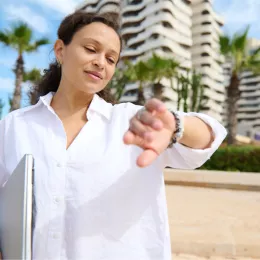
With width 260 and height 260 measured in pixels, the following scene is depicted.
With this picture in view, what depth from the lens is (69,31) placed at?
1341 millimetres

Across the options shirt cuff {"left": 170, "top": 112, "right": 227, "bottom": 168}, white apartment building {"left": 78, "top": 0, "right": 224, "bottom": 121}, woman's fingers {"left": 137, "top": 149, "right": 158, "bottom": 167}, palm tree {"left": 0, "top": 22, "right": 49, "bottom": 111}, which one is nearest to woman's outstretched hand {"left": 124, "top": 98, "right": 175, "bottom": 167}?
woman's fingers {"left": 137, "top": 149, "right": 158, "bottom": 167}

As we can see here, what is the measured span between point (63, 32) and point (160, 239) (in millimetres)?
803

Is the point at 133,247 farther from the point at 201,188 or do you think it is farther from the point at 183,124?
the point at 201,188

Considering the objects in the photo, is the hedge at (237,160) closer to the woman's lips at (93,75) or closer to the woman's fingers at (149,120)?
the woman's lips at (93,75)

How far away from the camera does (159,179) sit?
1150mm

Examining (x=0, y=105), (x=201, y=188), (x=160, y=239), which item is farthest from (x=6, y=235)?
(x=0, y=105)

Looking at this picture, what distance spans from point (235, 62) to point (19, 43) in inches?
437

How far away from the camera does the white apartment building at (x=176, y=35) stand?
157ft

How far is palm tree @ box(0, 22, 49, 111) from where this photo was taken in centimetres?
1841

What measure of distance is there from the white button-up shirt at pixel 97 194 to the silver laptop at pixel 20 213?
13 cm

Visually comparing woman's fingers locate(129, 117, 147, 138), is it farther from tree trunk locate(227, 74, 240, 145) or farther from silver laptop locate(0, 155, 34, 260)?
tree trunk locate(227, 74, 240, 145)

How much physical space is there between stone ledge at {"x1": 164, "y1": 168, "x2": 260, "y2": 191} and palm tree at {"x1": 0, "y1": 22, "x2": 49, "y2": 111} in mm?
11808

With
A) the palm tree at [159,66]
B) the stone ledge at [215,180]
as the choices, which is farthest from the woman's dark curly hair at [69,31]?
the palm tree at [159,66]

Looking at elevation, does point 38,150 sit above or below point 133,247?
above
